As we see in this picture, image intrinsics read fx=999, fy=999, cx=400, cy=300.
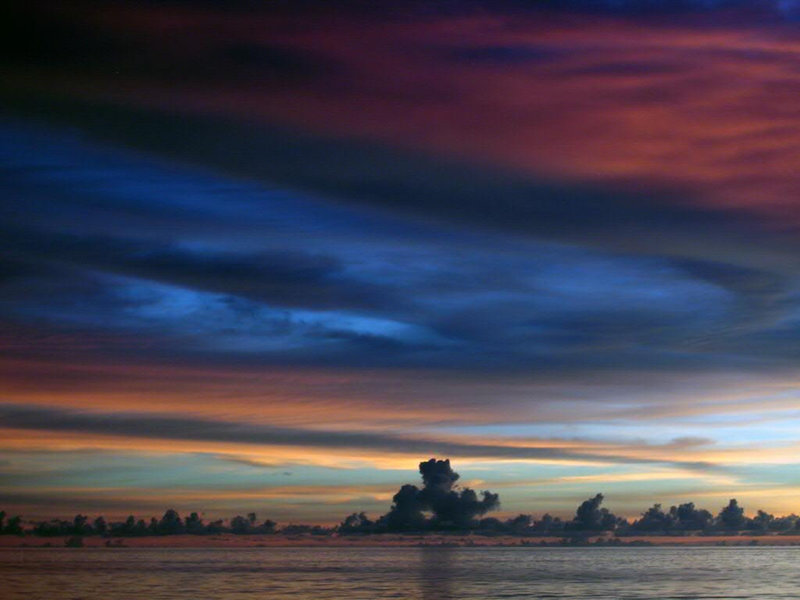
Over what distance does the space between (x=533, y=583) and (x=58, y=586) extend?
7772cm

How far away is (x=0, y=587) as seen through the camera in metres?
157

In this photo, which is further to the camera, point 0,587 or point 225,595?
point 0,587

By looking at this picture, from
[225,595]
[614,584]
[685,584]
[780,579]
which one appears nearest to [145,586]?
[225,595]

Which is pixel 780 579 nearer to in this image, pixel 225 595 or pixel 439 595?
pixel 439 595

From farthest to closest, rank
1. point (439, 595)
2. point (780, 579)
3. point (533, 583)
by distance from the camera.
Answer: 1. point (780, 579)
2. point (533, 583)
3. point (439, 595)

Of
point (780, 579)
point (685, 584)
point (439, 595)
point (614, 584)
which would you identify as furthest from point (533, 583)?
point (780, 579)

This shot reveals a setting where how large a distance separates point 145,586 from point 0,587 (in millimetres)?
22453

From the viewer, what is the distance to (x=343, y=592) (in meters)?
137

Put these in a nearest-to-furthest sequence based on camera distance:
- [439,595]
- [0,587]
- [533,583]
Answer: [439,595] → [0,587] → [533,583]

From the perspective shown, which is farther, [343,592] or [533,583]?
[533,583]

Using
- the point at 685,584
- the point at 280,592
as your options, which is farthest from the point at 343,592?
the point at 685,584

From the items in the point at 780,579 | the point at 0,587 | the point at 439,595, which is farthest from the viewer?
the point at 780,579

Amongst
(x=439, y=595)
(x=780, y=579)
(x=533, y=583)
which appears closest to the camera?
(x=439, y=595)

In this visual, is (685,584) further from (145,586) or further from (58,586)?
(58,586)
